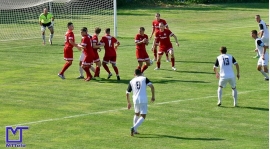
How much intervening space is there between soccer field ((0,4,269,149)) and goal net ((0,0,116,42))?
4598 mm

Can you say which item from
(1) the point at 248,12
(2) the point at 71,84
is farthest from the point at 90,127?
(1) the point at 248,12

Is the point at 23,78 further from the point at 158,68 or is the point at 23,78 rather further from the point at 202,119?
the point at 202,119

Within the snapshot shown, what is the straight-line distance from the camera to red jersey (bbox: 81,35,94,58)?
92.7 ft

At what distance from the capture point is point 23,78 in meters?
29.8

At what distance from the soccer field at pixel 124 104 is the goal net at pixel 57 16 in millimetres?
4598

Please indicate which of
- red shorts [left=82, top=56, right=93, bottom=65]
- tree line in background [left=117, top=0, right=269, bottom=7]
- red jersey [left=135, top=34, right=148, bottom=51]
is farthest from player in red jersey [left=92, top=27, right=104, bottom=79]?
tree line in background [left=117, top=0, right=269, bottom=7]

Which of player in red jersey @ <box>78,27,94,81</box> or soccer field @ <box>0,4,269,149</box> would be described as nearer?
soccer field @ <box>0,4,269,149</box>

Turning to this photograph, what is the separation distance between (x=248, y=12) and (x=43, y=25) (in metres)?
25.2

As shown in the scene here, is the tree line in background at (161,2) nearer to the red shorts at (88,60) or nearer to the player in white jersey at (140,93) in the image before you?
the red shorts at (88,60)

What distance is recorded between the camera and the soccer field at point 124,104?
19078 mm
